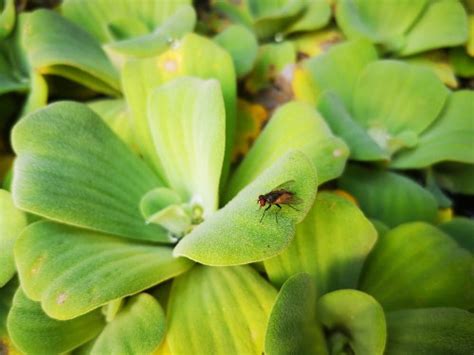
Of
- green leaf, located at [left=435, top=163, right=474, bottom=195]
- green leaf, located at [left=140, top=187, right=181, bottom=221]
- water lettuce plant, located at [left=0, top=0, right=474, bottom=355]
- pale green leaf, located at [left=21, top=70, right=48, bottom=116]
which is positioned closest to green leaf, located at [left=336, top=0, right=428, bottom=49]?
water lettuce plant, located at [left=0, top=0, right=474, bottom=355]

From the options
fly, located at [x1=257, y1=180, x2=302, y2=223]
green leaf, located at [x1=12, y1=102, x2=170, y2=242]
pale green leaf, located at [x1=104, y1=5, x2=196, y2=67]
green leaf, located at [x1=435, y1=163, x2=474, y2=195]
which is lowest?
green leaf, located at [x1=435, y1=163, x2=474, y2=195]

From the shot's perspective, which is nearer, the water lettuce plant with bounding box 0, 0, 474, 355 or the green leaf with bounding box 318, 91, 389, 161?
the water lettuce plant with bounding box 0, 0, 474, 355

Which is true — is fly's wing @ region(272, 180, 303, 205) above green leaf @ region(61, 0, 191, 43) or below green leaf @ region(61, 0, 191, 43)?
above

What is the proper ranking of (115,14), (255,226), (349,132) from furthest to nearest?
(115,14), (349,132), (255,226)

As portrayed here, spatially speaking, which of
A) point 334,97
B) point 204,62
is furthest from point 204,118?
point 334,97

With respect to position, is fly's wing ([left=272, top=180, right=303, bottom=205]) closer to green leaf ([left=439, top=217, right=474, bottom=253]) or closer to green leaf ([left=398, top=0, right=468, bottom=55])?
green leaf ([left=439, top=217, right=474, bottom=253])

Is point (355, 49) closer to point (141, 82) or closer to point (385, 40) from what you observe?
point (385, 40)

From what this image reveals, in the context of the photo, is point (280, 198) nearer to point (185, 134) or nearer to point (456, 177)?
point (185, 134)

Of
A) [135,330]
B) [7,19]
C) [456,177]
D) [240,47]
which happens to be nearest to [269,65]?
[240,47]
